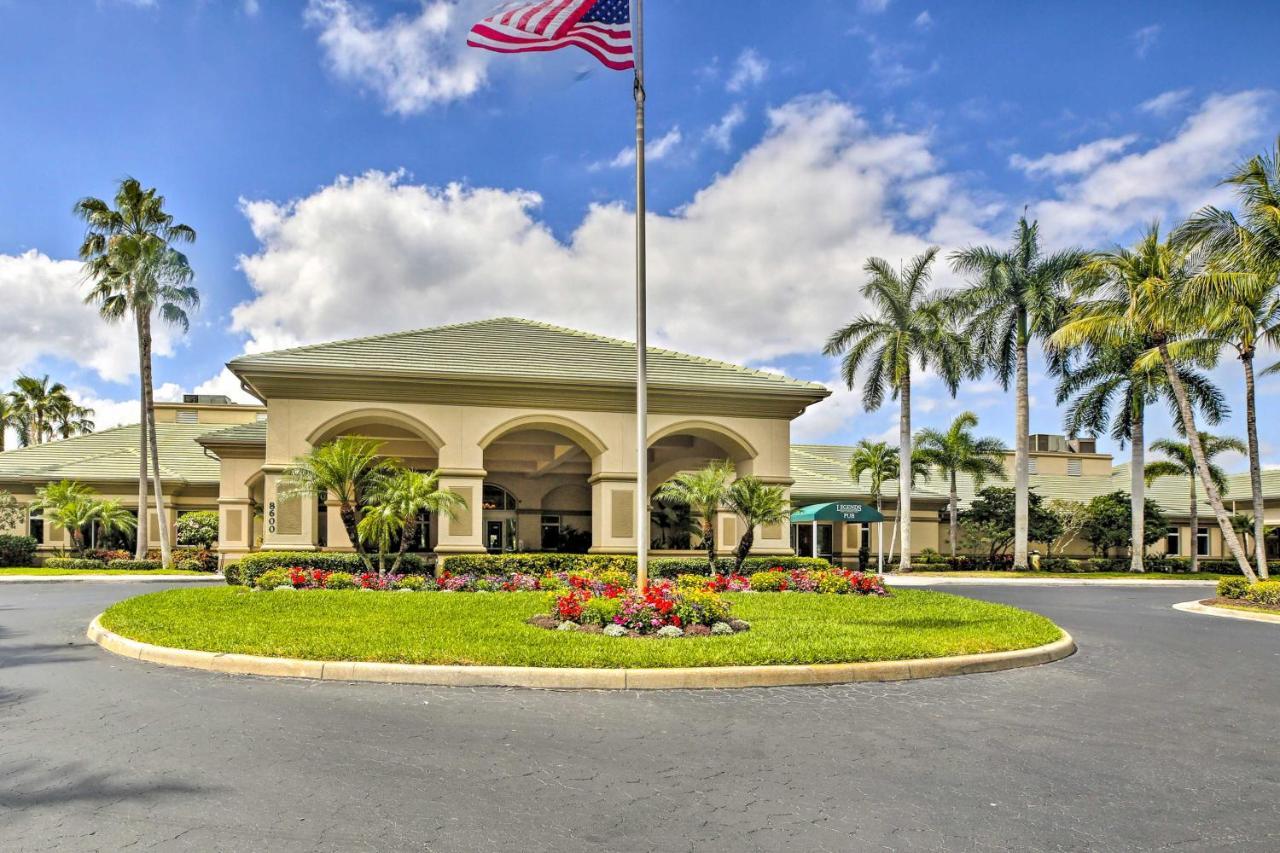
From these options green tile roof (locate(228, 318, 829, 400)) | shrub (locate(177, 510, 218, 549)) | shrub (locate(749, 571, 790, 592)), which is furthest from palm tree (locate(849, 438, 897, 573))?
shrub (locate(177, 510, 218, 549))

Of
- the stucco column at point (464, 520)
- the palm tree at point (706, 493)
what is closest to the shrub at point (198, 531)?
the stucco column at point (464, 520)

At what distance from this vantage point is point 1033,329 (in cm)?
3691

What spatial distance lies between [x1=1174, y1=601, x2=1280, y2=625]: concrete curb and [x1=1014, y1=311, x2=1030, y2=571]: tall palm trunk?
1488 cm

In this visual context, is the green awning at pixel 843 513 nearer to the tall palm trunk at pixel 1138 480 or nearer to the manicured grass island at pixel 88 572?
the tall palm trunk at pixel 1138 480

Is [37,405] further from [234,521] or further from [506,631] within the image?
[506,631]

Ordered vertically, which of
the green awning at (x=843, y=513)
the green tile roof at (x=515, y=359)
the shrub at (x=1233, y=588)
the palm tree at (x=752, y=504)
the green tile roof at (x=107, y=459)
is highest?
the green tile roof at (x=515, y=359)

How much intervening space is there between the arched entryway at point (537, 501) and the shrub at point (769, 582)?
1282cm

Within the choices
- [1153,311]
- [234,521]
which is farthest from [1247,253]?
[234,521]

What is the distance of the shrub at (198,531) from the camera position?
36.3 metres

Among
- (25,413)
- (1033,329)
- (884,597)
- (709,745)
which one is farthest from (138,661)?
(25,413)

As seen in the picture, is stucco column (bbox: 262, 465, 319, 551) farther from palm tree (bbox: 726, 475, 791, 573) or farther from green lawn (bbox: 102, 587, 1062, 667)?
palm tree (bbox: 726, 475, 791, 573)

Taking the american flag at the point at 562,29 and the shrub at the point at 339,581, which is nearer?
the american flag at the point at 562,29

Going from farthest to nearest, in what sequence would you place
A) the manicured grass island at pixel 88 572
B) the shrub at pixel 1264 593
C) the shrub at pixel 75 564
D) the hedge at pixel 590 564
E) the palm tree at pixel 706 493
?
the shrub at pixel 75 564
the manicured grass island at pixel 88 572
the hedge at pixel 590 564
the palm tree at pixel 706 493
the shrub at pixel 1264 593

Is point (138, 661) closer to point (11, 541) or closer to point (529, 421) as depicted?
→ point (529, 421)
